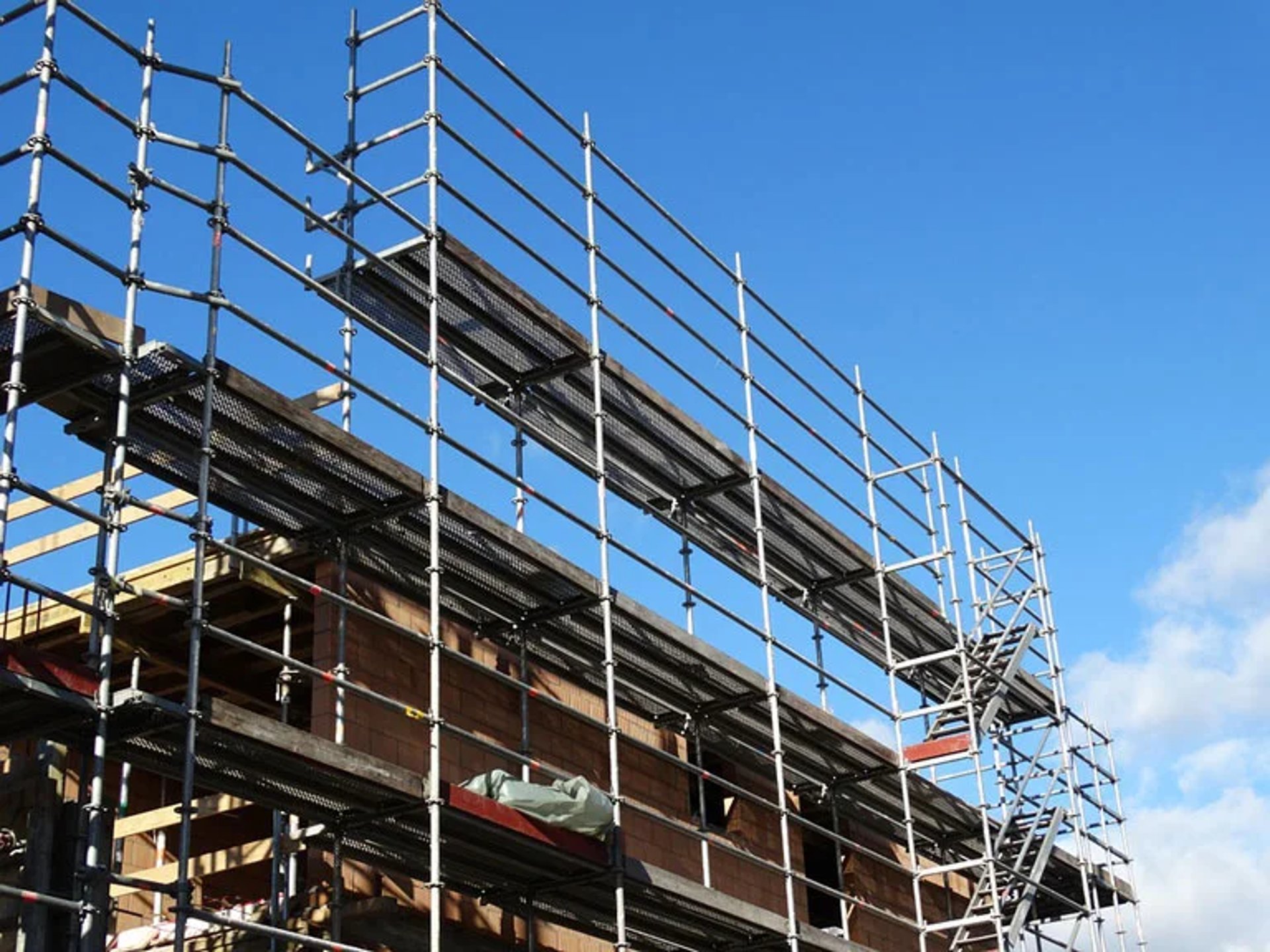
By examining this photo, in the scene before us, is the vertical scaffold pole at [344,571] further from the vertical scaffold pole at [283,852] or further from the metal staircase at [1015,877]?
the metal staircase at [1015,877]

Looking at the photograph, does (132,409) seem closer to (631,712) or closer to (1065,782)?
(631,712)

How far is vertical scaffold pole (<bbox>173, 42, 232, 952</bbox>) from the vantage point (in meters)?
11.2

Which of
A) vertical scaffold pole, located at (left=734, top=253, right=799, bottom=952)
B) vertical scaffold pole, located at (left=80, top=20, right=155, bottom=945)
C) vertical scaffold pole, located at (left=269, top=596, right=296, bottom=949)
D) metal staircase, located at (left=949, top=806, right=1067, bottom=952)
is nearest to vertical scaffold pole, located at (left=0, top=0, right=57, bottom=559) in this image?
vertical scaffold pole, located at (left=80, top=20, right=155, bottom=945)

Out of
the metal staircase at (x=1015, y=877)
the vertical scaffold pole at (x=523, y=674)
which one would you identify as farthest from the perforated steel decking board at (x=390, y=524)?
the metal staircase at (x=1015, y=877)

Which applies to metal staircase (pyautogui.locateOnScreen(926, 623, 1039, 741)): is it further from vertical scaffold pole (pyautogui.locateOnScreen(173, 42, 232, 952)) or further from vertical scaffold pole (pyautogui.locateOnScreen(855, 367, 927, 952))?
vertical scaffold pole (pyautogui.locateOnScreen(173, 42, 232, 952))

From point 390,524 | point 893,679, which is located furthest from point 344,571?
point 893,679

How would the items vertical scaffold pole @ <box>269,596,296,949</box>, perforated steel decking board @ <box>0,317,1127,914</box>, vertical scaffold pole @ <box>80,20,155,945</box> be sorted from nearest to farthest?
vertical scaffold pole @ <box>80,20,155,945</box> < perforated steel decking board @ <box>0,317,1127,914</box> < vertical scaffold pole @ <box>269,596,296,949</box>

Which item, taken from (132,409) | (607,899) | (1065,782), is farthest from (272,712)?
(1065,782)

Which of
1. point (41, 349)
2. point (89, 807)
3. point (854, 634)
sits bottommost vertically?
point (89, 807)

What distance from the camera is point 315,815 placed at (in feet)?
43.9

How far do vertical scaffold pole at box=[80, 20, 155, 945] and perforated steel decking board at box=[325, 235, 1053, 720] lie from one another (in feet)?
11.6

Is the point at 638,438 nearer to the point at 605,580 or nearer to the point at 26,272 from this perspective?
the point at 605,580

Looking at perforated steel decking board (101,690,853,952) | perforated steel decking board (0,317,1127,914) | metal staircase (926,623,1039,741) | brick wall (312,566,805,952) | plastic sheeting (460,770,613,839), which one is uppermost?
metal staircase (926,623,1039,741)

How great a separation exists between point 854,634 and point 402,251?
9950 millimetres
